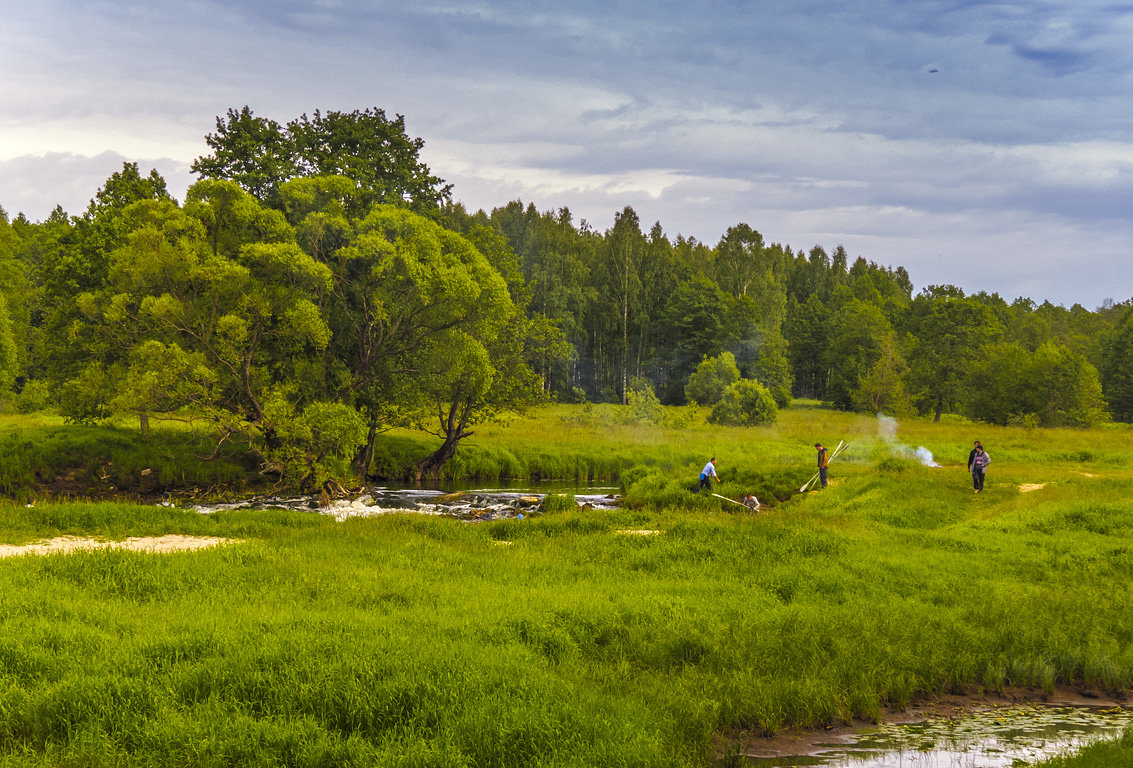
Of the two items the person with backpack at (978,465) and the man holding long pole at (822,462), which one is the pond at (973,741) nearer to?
the person with backpack at (978,465)

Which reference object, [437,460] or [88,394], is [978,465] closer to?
[437,460]

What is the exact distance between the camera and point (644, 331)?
101 m

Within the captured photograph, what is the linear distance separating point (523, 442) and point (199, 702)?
1515 inches

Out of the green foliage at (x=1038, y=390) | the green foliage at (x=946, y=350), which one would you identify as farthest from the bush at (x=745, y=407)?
the green foliage at (x=946, y=350)

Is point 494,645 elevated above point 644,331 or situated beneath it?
situated beneath

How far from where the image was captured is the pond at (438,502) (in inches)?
1113

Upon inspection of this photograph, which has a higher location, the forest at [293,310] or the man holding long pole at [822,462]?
the forest at [293,310]

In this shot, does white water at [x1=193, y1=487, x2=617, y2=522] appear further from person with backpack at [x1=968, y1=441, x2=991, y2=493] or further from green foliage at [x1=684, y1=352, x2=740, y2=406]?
green foliage at [x1=684, y1=352, x2=740, y2=406]

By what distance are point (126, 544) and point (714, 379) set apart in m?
57.4

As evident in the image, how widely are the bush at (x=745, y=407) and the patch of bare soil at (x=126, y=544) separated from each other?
46306mm

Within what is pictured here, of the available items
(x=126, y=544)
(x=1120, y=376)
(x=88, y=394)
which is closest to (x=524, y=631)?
(x=126, y=544)

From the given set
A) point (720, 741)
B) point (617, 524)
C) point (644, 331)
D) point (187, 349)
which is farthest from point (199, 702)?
point (644, 331)

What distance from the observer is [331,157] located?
4166 cm

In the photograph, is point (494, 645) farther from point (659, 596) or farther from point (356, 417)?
point (356, 417)
